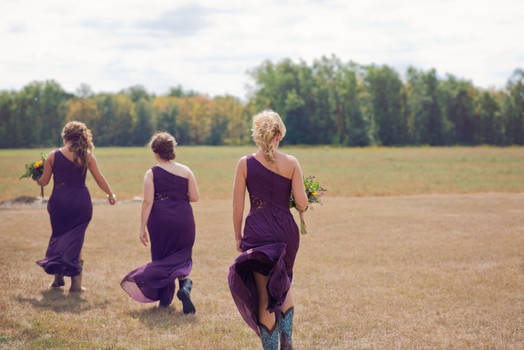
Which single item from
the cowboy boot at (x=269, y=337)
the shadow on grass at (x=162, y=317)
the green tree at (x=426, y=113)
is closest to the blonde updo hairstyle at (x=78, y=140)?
the shadow on grass at (x=162, y=317)

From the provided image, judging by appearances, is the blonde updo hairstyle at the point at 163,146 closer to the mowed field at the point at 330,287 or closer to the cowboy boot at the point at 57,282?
the mowed field at the point at 330,287

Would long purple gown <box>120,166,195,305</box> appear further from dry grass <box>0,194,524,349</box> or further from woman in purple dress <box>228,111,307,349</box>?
woman in purple dress <box>228,111,307,349</box>

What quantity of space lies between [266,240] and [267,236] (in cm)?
4

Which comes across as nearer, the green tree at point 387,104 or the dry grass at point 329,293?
the dry grass at point 329,293

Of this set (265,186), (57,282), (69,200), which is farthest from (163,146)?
(57,282)

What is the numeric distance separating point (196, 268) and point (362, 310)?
379 cm

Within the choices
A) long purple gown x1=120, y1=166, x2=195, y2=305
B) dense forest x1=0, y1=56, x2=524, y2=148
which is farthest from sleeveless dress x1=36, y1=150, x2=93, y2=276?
dense forest x1=0, y1=56, x2=524, y2=148

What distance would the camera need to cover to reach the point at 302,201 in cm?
486

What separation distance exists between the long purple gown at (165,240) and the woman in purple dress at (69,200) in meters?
1.27

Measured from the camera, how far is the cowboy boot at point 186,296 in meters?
6.98

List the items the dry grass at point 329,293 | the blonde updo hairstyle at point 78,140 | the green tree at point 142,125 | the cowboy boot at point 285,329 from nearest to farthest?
the cowboy boot at point 285,329
the dry grass at point 329,293
the blonde updo hairstyle at point 78,140
the green tree at point 142,125

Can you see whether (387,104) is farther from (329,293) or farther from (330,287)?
(329,293)

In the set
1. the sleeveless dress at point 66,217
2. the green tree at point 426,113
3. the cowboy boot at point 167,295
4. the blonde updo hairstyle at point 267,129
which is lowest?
A: the cowboy boot at point 167,295

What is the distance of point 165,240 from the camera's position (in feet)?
23.4
